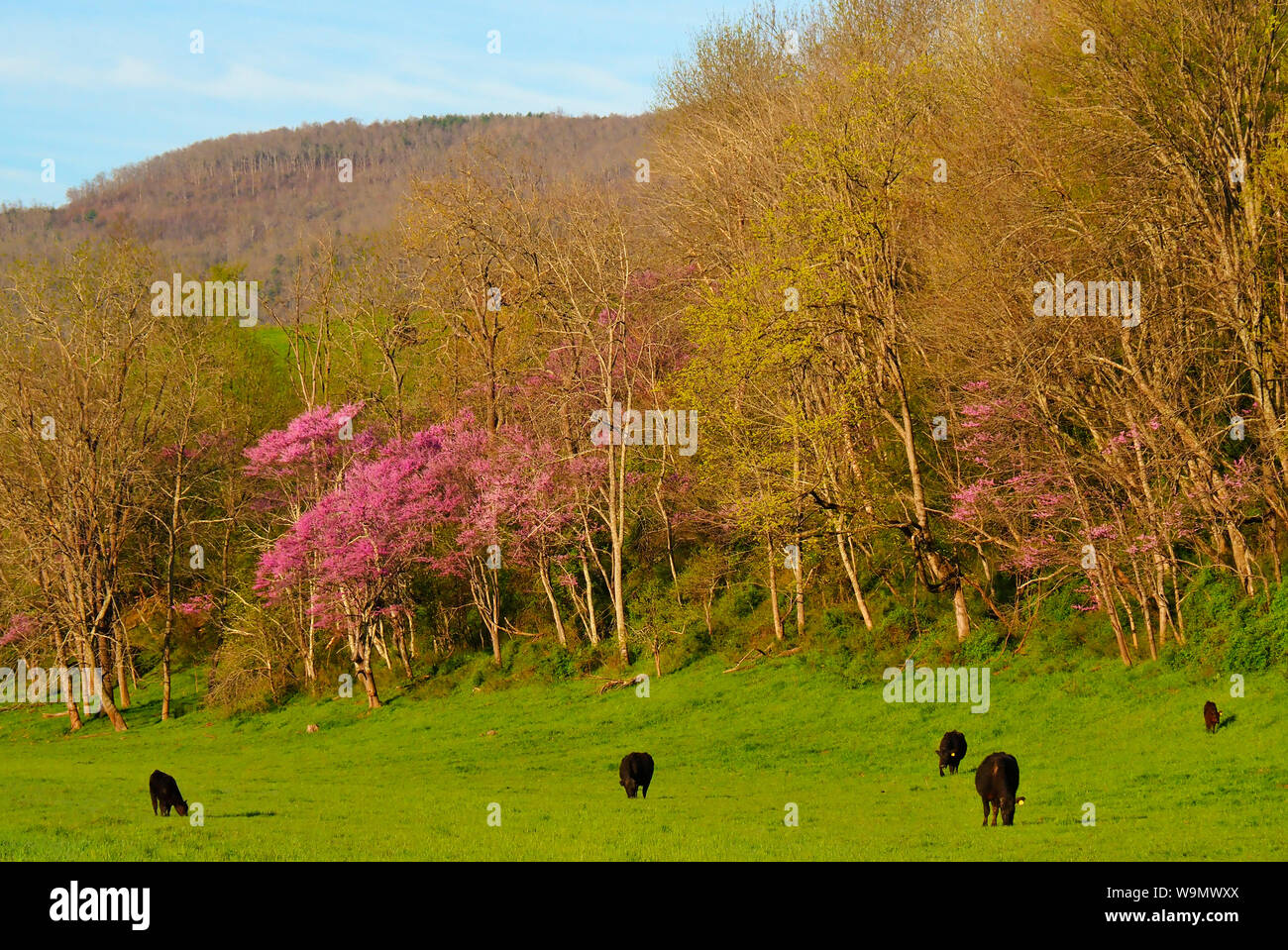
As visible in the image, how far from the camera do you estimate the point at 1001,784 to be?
1897 centimetres

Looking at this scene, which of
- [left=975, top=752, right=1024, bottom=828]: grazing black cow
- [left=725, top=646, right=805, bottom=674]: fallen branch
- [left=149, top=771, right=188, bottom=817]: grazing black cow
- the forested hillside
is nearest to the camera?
[left=975, top=752, right=1024, bottom=828]: grazing black cow

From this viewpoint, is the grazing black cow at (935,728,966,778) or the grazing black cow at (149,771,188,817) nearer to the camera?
the grazing black cow at (149,771,188,817)

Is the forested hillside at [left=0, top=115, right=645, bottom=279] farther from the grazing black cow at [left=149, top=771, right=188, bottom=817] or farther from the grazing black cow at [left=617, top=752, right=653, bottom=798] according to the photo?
the grazing black cow at [left=149, top=771, right=188, bottom=817]

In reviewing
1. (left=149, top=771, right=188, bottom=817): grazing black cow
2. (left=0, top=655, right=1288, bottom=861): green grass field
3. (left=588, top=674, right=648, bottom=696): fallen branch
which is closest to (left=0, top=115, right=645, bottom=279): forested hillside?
(left=588, top=674, right=648, bottom=696): fallen branch

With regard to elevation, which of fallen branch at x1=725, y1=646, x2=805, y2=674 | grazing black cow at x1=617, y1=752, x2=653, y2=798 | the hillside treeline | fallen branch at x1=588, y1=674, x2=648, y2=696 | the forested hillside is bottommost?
fallen branch at x1=588, y1=674, x2=648, y2=696

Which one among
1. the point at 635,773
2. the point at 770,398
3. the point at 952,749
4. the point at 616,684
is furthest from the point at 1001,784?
the point at 616,684

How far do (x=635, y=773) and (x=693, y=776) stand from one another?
4.66m

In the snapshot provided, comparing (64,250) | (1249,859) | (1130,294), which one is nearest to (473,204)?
(64,250)

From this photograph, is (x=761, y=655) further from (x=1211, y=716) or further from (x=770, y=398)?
(x=1211, y=716)

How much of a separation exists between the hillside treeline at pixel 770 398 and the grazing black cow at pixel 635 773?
10497 millimetres

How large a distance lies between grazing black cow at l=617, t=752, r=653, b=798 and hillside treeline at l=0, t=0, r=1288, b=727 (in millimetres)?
10497

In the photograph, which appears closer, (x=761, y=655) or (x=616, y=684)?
(x=761, y=655)

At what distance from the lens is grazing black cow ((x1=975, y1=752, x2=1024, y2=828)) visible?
19.0 meters

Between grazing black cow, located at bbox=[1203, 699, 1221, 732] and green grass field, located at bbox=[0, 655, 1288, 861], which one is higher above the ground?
grazing black cow, located at bbox=[1203, 699, 1221, 732]
